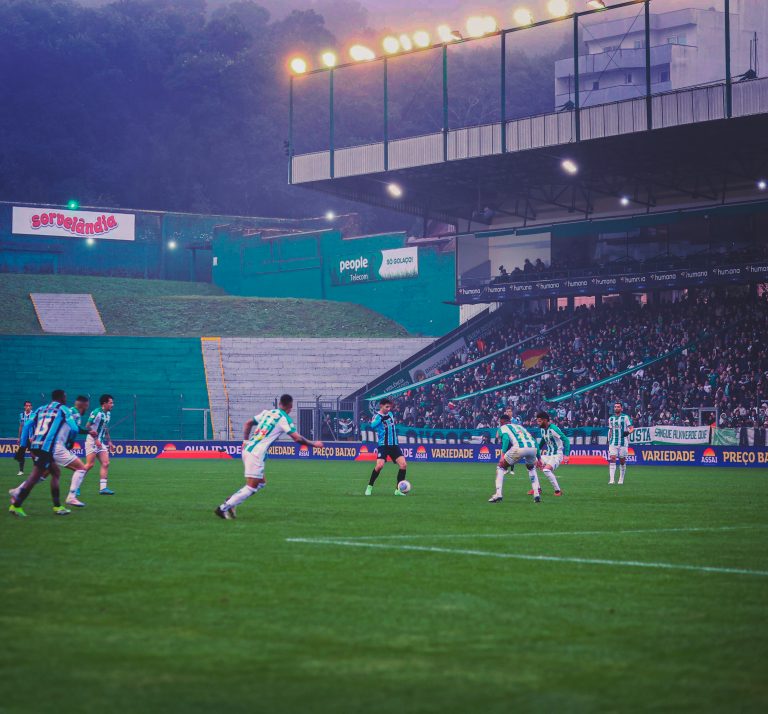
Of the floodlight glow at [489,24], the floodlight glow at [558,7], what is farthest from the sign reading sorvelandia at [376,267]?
the floodlight glow at [558,7]

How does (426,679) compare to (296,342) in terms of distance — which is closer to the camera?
(426,679)

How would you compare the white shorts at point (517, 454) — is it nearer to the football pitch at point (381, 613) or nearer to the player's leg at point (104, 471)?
the football pitch at point (381, 613)

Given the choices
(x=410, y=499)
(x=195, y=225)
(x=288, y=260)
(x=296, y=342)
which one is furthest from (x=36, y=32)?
(x=410, y=499)

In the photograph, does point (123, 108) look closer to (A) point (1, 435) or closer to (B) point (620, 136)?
(A) point (1, 435)

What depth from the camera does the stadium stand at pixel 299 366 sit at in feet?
225

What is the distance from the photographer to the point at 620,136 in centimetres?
5409

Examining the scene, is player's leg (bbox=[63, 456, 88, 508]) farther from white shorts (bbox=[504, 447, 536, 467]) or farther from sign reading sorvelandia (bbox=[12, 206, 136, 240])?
sign reading sorvelandia (bbox=[12, 206, 136, 240])

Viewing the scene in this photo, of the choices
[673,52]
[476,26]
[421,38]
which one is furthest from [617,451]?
[673,52]

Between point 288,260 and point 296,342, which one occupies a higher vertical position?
point 288,260

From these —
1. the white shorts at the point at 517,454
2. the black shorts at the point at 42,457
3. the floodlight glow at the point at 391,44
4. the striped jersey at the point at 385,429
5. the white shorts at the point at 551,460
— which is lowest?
the white shorts at the point at 551,460

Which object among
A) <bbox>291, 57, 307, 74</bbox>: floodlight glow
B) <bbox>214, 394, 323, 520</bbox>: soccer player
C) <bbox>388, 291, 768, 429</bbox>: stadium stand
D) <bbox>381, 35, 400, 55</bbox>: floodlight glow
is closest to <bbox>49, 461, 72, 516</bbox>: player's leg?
<bbox>214, 394, 323, 520</bbox>: soccer player

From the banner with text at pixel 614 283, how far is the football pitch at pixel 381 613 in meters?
35.9

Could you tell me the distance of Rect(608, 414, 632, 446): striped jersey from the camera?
33.9m

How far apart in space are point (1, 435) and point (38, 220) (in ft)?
105
